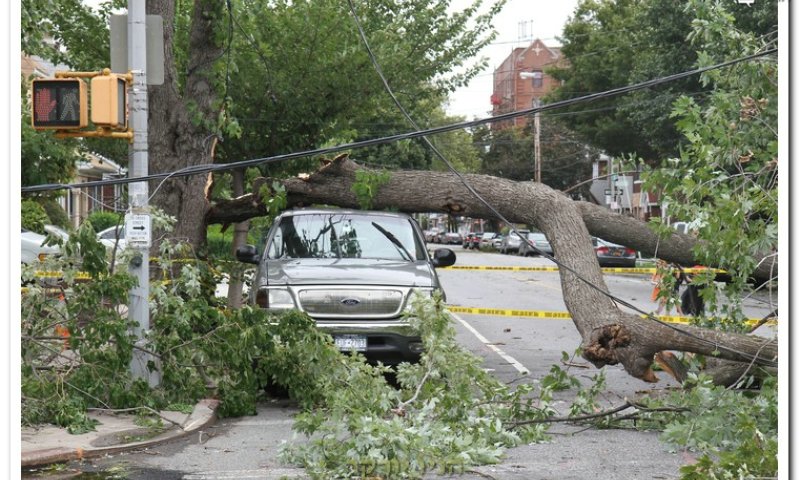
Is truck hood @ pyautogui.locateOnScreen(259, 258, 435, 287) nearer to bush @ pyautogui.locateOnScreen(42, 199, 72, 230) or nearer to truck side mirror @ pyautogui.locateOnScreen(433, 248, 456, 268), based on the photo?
truck side mirror @ pyautogui.locateOnScreen(433, 248, 456, 268)

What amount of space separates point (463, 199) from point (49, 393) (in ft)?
15.2

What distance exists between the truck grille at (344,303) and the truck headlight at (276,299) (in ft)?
→ 0.33

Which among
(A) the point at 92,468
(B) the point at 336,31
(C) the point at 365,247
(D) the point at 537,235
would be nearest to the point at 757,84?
(C) the point at 365,247

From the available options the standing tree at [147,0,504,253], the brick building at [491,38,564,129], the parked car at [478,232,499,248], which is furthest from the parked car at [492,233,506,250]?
the standing tree at [147,0,504,253]

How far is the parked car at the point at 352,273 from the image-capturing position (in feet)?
32.0

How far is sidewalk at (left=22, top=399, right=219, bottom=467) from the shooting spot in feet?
23.2

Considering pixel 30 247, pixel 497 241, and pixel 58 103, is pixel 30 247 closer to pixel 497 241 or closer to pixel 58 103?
pixel 58 103

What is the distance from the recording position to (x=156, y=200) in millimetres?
11531

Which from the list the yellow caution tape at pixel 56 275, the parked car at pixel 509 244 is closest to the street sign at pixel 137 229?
the yellow caution tape at pixel 56 275

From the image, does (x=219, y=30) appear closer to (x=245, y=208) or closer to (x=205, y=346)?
(x=245, y=208)

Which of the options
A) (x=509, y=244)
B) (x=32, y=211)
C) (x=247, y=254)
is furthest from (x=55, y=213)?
(x=509, y=244)

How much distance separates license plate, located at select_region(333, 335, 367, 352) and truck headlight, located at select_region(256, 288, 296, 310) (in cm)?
56

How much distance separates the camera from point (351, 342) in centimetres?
971

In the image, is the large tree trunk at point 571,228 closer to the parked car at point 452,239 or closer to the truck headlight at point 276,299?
the truck headlight at point 276,299
